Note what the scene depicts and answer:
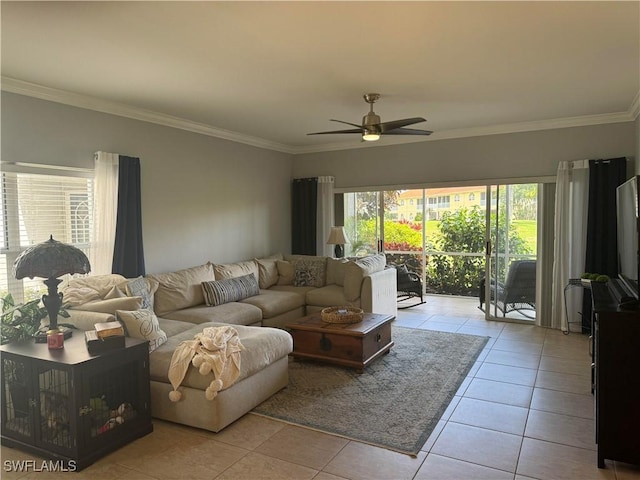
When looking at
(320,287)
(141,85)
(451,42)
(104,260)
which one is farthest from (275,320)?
(451,42)

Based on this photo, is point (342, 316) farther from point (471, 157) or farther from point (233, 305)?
point (471, 157)

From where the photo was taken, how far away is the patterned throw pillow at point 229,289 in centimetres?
480

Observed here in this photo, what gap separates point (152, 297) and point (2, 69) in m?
2.28

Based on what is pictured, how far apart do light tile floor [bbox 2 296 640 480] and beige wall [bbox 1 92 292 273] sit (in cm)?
250

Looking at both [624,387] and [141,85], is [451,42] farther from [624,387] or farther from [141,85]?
[141,85]

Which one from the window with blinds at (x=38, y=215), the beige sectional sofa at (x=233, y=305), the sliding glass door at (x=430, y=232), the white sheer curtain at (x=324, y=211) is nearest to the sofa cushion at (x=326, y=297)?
the beige sectional sofa at (x=233, y=305)

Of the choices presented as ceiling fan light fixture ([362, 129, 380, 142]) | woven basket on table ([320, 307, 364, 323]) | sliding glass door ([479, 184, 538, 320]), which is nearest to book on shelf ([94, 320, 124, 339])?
woven basket on table ([320, 307, 364, 323])

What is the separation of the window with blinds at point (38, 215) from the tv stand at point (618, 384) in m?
4.24

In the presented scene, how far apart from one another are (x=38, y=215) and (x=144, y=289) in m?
1.10

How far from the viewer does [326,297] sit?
551cm

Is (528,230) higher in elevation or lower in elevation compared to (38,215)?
lower

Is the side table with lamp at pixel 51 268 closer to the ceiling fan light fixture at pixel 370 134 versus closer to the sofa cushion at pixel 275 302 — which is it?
the sofa cushion at pixel 275 302

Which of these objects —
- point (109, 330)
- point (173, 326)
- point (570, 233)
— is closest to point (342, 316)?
point (173, 326)

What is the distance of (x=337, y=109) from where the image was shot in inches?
187
